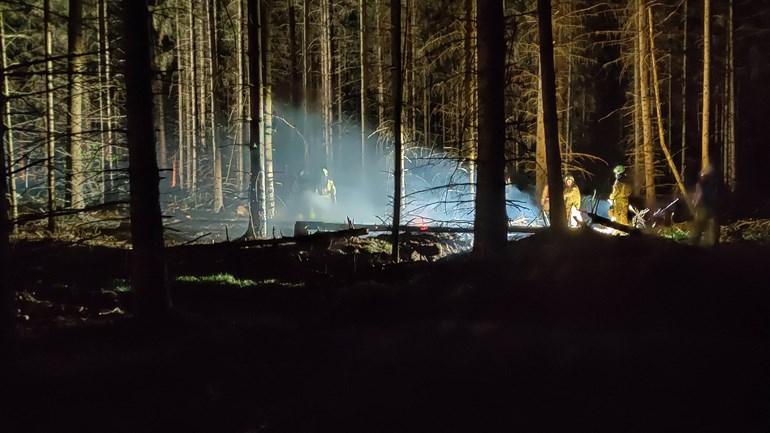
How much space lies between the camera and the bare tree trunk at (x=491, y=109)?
11.0m

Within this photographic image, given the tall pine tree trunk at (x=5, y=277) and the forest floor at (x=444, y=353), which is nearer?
the forest floor at (x=444, y=353)

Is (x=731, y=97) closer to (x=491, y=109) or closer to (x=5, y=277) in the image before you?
(x=491, y=109)

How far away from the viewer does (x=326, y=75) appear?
32.4m

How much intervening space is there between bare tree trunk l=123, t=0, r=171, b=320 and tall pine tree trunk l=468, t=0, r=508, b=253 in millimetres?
5629

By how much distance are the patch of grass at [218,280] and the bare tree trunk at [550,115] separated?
6.54m

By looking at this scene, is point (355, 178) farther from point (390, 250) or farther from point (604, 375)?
point (604, 375)

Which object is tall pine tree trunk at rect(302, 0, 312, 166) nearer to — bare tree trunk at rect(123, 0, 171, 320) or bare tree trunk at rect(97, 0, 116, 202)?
bare tree trunk at rect(97, 0, 116, 202)

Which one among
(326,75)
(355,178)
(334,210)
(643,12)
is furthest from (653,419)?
(355,178)

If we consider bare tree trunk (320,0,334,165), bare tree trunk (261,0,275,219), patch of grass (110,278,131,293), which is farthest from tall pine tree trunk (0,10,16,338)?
bare tree trunk (320,0,334,165)

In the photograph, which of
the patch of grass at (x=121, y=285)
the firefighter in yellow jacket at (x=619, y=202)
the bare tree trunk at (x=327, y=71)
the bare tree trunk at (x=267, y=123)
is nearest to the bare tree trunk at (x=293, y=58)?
the bare tree trunk at (x=327, y=71)

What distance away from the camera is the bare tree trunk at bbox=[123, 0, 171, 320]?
7.34 metres

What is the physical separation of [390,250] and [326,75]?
17.2m

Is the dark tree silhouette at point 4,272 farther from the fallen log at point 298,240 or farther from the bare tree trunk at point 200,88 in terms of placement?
the bare tree trunk at point 200,88

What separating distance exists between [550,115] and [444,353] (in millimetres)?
8673
